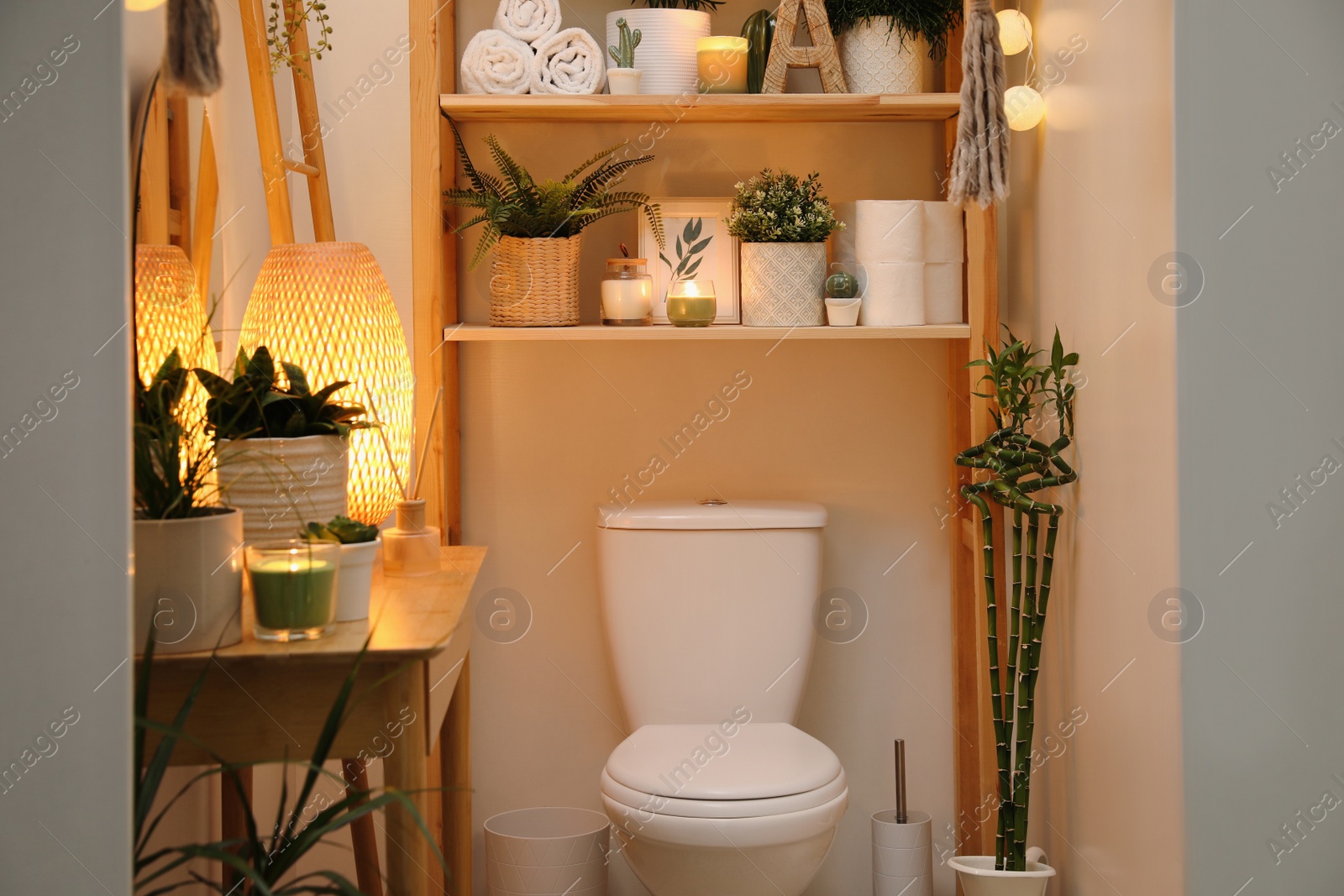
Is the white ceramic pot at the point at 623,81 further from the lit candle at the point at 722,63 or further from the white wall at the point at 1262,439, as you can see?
the white wall at the point at 1262,439

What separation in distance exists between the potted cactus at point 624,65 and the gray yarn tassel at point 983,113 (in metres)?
0.56

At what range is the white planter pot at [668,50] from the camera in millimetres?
1896

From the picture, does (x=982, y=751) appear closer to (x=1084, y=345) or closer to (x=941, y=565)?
(x=941, y=565)

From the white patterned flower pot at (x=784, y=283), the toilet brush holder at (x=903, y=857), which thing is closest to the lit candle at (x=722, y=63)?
the white patterned flower pot at (x=784, y=283)

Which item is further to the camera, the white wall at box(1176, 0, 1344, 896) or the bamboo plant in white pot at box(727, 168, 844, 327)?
the bamboo plant in white pot at box(727, 168, 844, 327)

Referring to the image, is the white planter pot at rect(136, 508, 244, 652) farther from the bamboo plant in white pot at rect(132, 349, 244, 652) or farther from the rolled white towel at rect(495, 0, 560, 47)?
the rolled white towel at rect(495, 0, 560, 47)

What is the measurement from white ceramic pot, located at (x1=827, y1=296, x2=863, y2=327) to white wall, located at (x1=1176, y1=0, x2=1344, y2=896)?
2.03ft

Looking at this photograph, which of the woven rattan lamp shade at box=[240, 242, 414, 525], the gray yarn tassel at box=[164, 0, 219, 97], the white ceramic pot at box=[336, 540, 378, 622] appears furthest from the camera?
the woven rattan lamp shade at box=[240, 242, 414, 525]

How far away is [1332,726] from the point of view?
141 cm

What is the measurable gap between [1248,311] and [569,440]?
122 cm

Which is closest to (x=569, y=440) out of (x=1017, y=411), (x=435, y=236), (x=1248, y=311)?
(x=435, y=236)

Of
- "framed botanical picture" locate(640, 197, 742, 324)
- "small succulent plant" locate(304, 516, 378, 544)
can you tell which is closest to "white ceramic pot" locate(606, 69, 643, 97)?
"framed botanical picture" locate(640, 197, 742, 324)

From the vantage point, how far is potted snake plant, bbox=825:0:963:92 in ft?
6.34

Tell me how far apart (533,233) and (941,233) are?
0.74 m
